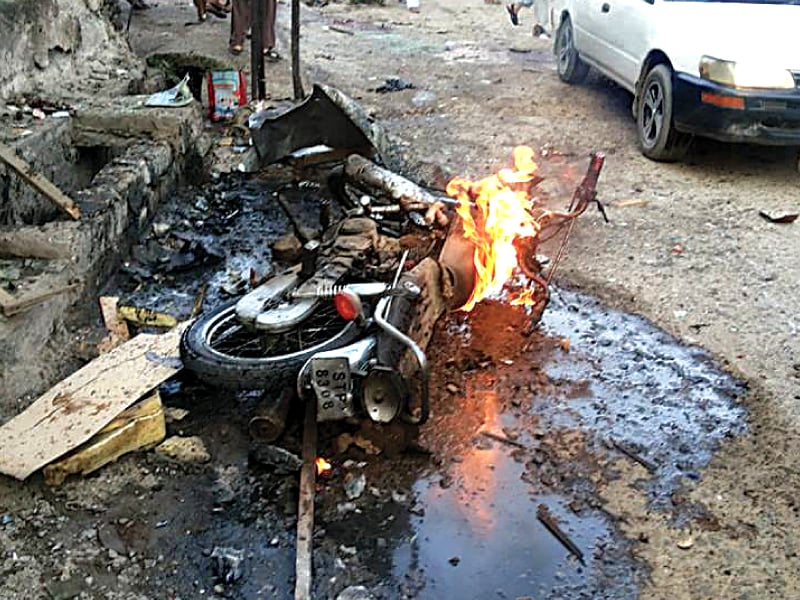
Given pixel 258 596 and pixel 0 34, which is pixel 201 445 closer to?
pixel 258 596

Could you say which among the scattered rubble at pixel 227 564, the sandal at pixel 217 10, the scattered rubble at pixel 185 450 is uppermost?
the sandal at pixel 217 10

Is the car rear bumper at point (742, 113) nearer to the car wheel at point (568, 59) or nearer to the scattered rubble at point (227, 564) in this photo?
the car wheel at point (568, 59)

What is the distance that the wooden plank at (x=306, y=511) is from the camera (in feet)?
10.8

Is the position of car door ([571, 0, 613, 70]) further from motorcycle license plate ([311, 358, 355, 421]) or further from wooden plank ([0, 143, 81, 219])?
motorcycle license plate ([311, 358, 355, 421])

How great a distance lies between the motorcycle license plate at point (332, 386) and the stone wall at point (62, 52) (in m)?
4.49

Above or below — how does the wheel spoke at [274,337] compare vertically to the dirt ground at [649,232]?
above

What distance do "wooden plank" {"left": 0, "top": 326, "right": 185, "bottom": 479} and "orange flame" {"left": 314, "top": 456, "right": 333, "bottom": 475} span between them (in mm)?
1002

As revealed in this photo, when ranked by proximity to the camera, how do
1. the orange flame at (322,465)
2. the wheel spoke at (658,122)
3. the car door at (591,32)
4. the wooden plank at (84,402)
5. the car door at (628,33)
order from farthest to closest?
the car door at (591,32) → the car door at (628,33) → the wheel spoke at (658,122) → the orange flame at (322,465) → the wooden plank at (84,402)

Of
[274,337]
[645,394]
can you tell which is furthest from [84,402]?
[645,394]

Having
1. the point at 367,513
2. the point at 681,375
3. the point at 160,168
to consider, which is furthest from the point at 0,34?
the point at 681,375

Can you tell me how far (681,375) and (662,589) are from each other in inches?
70.1

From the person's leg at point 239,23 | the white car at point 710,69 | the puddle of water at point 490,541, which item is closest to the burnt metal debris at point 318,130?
the white car at point 710,69

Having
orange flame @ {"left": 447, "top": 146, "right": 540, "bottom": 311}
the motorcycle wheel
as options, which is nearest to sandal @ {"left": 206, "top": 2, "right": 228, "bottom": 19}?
orange flame @ {"left": 447, "top": 146, "right": 540, "bottom": 311}

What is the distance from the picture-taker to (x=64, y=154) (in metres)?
6.91
